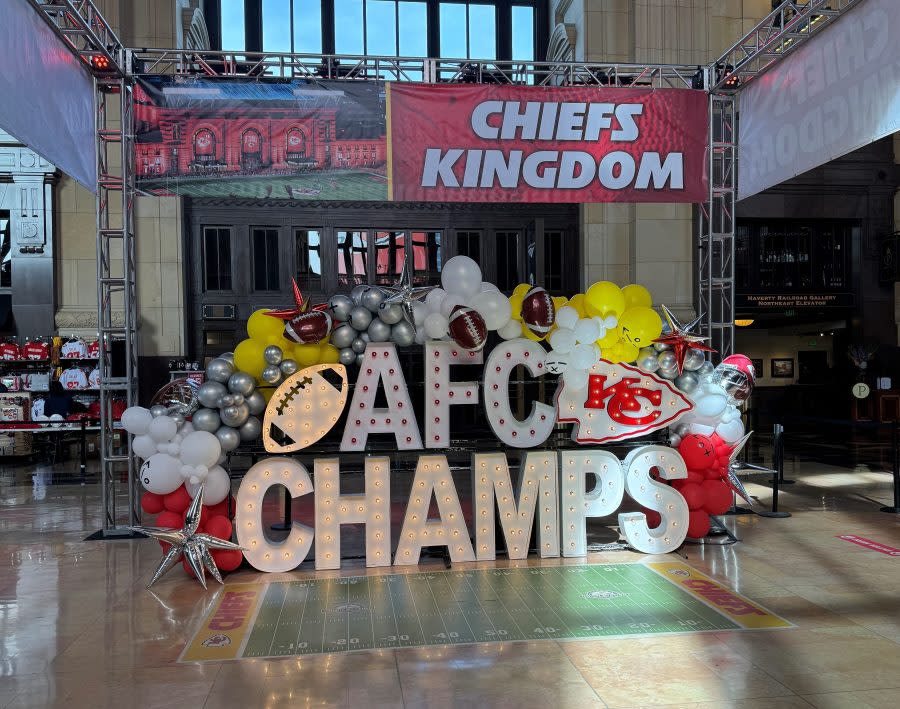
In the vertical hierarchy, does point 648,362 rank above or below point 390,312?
below

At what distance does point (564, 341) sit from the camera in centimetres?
734

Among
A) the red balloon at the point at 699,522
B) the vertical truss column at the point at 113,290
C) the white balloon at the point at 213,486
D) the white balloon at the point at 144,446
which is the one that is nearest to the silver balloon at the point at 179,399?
the white balloon at the point at 144,446

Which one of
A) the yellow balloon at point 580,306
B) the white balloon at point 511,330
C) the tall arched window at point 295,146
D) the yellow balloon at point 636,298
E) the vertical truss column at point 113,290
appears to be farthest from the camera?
the tall arched window at point 295,146

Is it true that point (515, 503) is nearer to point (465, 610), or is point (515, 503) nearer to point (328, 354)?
point (465, 610)

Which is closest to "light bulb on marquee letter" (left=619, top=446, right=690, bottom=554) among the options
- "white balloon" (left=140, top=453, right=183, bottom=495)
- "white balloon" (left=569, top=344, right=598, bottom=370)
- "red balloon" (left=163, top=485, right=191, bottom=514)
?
"white balloon" (left=569, top=344, right=598, bottom=370)

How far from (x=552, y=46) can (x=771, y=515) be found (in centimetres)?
1261

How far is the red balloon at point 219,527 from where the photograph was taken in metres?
6.93

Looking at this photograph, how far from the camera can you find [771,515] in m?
9.02

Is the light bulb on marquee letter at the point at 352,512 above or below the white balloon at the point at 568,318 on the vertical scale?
below

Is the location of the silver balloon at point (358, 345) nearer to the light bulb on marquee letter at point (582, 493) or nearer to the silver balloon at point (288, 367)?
the silver balloon at point (288, 367)

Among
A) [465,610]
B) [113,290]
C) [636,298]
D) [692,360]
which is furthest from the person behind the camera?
[113,290]

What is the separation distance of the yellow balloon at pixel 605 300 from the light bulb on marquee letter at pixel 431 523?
2.07m

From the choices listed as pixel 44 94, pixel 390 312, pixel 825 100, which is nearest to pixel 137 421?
pixel 390 312

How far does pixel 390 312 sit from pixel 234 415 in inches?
67.2
